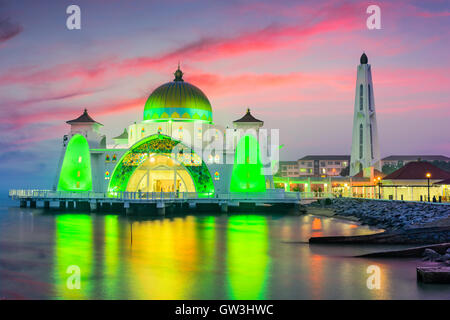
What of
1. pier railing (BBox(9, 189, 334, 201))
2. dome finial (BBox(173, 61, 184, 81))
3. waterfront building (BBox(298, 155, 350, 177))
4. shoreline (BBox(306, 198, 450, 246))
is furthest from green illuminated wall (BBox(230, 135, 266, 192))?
waterfront building (BBox(298, 155, 350, 177))

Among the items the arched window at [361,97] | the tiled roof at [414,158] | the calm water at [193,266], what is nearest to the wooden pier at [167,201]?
the calm water at [193,266]

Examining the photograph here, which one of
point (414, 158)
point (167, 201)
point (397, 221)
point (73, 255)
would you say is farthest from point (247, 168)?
point (414, 158)

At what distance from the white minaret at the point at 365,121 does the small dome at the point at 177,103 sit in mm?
27116

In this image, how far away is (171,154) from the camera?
43.6m

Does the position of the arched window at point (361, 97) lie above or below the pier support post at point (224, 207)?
above

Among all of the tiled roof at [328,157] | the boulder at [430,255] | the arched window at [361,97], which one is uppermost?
the arched window at [361,97]

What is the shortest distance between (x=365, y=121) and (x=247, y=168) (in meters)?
29.5

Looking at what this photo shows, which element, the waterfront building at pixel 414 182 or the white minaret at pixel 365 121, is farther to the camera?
the white minaret at pixel 365 121

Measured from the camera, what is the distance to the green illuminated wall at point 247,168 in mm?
44031

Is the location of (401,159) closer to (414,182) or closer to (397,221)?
(414,182)

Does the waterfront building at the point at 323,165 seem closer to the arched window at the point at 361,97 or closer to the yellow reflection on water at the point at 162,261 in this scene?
the arched window at the point at 361,97

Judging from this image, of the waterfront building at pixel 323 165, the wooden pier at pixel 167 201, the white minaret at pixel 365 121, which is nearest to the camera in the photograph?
the wooden pier at pixel 167 201

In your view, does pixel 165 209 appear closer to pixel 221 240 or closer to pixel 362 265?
pixel 221 240
